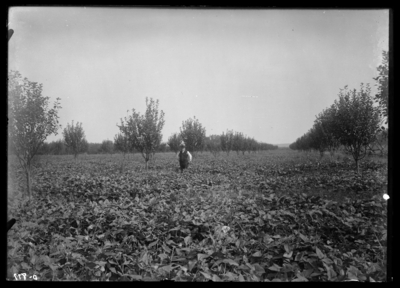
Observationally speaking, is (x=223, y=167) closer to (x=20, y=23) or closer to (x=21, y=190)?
A: (x=21, y=190)

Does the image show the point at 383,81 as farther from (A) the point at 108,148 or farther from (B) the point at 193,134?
(A) the point at 108,148

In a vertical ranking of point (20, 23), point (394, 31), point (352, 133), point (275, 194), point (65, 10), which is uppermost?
point (65, 10)

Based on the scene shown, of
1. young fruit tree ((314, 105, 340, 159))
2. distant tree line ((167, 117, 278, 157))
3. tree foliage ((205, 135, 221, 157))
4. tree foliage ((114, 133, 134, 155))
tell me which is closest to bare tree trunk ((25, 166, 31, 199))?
tree foliage ((114, 133, 134, 155))

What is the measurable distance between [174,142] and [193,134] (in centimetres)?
43

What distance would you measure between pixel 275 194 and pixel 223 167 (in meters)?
1.29

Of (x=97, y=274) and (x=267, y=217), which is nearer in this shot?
(x=97, y=274)

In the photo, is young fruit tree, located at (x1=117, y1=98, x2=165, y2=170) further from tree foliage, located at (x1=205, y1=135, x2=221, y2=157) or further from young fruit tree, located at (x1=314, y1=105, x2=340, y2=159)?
young fruit tree, located at (x1=314, y1=105, x2=340, y2=159)

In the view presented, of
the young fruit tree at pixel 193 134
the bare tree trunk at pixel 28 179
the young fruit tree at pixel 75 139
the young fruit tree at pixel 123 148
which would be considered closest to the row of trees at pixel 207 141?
the young fruit tree at pixel 193 134

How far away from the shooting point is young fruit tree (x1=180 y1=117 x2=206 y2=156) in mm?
3785

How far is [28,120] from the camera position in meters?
4.06

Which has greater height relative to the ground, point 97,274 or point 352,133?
point 352,133
